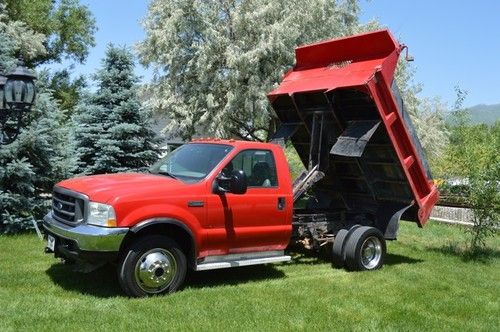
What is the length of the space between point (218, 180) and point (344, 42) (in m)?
3.43

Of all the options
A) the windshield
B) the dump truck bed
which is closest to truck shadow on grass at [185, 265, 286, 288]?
the windshield

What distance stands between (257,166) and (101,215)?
7.62 feet

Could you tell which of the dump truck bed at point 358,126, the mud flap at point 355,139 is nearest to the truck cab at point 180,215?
the mud flap at point 355,139

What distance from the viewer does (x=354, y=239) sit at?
8656 mm

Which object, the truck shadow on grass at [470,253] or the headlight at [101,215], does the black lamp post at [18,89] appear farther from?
the truck shadow on grass at [470,253]

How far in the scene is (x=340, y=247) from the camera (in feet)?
28.8

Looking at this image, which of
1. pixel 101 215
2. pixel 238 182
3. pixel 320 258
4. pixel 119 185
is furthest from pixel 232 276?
pixel 101 215

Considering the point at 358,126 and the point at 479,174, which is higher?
the point at 358,126

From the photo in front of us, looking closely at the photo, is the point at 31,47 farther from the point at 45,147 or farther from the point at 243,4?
the point at 45,147

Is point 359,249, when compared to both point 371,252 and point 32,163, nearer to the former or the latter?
point 371,252

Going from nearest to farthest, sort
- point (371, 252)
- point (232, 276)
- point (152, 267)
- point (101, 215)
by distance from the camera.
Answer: point (101, 215), point (152, 267), point (232, 276), point (371, 252)

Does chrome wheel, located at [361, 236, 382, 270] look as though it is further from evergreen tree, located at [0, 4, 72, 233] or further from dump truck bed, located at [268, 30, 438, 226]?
evergreen tree, located at [0, 4, 72, 233]

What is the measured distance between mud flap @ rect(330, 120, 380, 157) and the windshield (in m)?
1.79

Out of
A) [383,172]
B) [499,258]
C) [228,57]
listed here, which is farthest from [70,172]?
[228,57]
